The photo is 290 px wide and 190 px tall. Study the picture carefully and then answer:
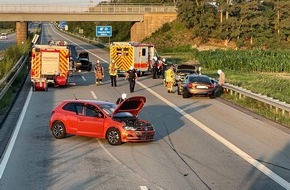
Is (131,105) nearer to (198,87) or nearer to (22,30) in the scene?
(198,87)

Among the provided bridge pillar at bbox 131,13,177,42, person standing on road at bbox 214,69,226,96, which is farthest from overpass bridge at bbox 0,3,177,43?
person standing on road at bbox 214,69,226,96

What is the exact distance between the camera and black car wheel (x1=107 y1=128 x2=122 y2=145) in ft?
56.0

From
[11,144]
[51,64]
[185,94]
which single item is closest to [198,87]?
[185,94]

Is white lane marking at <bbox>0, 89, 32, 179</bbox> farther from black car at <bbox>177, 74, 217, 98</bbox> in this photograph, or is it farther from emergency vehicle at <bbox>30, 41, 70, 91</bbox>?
emergency vehicle at <bbox>30, 41, 70, 91</bbox>

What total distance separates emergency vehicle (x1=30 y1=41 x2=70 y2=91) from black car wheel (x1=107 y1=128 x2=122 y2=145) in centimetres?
1906

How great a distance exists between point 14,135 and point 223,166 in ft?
23.8

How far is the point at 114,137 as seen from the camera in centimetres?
1714

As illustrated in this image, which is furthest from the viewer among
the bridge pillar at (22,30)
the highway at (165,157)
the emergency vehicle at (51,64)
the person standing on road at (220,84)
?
the bridge pillar at (22,30)

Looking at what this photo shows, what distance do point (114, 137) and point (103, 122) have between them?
63 centimetres

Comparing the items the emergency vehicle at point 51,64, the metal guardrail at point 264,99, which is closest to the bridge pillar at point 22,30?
the emergency vehicle at point 51,64

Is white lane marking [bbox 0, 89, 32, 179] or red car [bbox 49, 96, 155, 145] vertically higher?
red car [bbox 49, 96, 155, 145]

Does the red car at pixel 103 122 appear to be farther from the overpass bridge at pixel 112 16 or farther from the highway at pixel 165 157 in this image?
the overpass bridge at pixel 112 16

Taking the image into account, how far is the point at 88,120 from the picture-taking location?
1777 cm

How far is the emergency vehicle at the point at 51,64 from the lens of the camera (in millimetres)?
35906
